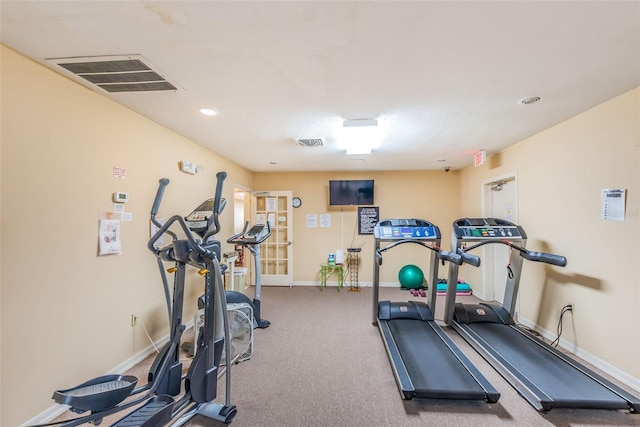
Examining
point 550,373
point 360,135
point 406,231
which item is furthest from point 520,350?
point 360,135

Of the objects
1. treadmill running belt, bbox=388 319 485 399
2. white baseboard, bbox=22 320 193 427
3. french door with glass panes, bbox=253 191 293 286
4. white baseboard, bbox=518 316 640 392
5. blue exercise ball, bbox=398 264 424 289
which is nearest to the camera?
white baseboard, bbox=22 320 193 427

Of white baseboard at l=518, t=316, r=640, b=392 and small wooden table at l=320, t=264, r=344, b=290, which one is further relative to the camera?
small wooden table at l=320, t=264, r=344, b=290

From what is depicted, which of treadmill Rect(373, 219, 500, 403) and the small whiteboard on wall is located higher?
the small whiteboard on wall

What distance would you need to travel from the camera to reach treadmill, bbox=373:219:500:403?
1974 millimetres

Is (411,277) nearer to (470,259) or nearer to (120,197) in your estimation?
(470,259)

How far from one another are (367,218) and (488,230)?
2.52 m

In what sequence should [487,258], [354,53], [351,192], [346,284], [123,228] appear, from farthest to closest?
[346,284] → [351,192] → [487,258] → [123,228] → [354,53]

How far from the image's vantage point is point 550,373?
2164mm

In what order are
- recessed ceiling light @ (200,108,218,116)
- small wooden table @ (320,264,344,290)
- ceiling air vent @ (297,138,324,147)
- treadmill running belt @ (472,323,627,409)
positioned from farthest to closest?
small wooden table @ (320,264,344,290) → ceiling air vent @ (297,138,324,147) → recessed ceiling light @ (200,108,218,116) → treadmill running belt @ (472,323,627,409)

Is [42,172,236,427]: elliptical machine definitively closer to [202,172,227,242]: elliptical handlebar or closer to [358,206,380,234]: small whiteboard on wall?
[202,172,227,242]: elliptical handlebar

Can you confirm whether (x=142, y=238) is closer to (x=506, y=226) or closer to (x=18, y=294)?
(x=18, y=294)

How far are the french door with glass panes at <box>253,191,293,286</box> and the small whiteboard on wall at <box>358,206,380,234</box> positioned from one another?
4.79ft

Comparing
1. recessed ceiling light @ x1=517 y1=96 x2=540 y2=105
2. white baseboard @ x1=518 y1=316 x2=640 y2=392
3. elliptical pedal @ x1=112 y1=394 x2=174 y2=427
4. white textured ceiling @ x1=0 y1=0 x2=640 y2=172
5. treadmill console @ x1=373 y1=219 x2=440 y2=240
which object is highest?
recessed ceiling light @ x1=517 y1=96 x2=540 y2=105

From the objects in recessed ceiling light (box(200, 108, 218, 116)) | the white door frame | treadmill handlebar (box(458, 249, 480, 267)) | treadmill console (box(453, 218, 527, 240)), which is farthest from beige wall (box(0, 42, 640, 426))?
treadmill handlebar (box(458, 249, 480, 267))
